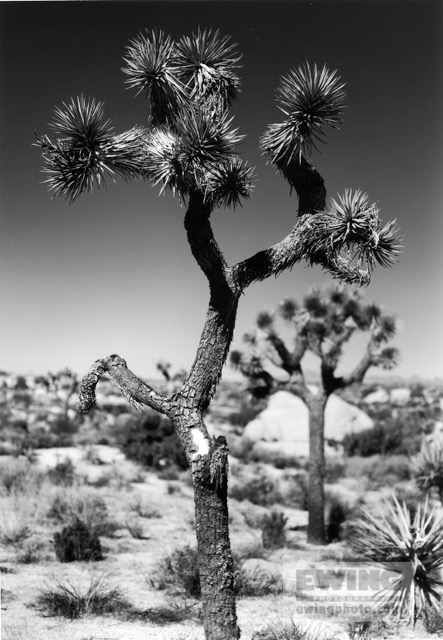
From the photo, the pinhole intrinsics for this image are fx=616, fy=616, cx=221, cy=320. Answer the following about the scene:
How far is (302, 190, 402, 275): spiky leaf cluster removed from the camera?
6344mm

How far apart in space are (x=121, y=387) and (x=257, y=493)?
1245 cm

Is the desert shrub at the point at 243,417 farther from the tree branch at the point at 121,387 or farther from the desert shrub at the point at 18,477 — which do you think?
the tree branch at the point at 121,387

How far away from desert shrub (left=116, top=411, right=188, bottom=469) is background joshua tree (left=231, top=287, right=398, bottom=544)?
332 inches

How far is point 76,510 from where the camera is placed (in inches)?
521

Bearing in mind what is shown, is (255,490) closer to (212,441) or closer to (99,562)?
(99,562)

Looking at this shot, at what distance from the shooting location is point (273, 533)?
12648mm

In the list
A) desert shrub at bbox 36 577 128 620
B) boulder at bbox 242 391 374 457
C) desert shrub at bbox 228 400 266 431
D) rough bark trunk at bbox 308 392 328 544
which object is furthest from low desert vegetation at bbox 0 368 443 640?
desert shrub at bbox 228 400 266 431

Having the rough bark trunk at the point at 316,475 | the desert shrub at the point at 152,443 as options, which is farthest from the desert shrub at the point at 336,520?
the desert shrub at the point at 152,443

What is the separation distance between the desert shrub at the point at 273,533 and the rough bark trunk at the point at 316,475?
25.6 inches

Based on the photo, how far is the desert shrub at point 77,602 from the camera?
779cm

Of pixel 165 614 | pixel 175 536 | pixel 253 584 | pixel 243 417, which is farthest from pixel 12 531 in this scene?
pixel 243 417

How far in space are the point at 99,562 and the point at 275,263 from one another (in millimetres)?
7020

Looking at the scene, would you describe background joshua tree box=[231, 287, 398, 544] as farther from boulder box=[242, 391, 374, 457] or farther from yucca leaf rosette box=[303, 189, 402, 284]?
boulder box=[242, 391, 374, 457]

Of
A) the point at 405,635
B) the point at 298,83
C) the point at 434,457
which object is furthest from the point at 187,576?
the point at 298,83
